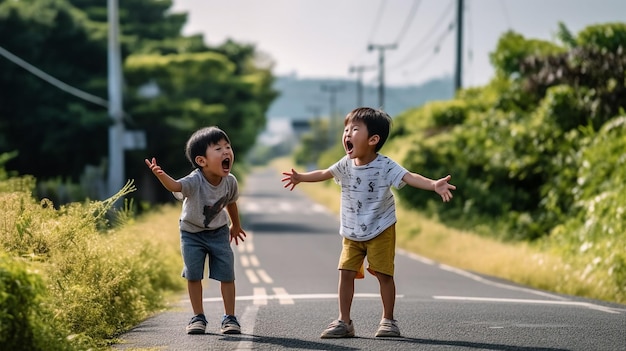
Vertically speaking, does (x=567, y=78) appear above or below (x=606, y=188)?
above

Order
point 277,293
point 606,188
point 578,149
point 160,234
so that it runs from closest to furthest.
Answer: point 277,293 < point 160,234 < point 606,188 < point 578,149

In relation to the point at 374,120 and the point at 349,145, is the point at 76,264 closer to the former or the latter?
the point at 349,145

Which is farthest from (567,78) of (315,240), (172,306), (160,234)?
(172,306)

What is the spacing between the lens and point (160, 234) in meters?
14.0

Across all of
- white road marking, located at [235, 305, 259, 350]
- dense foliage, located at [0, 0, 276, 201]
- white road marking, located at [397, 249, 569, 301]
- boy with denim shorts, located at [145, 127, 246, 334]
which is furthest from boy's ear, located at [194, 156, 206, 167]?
dense foliage, located at [0, 0, 276, 201]

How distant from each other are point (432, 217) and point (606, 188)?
12262 millimetres

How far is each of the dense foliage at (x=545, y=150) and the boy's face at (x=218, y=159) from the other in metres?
8.00

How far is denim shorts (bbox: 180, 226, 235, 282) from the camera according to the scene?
7.62 m

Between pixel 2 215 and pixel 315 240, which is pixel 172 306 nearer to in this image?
pixel 2 215

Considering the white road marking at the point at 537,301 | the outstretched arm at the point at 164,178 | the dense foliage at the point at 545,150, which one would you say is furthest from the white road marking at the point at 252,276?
the outstretched arm at the point at 164,178

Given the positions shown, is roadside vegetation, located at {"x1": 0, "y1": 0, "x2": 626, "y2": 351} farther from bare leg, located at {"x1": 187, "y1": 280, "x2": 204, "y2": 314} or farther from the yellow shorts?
the yellow shorts

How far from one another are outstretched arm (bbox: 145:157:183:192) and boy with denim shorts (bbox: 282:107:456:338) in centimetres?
109

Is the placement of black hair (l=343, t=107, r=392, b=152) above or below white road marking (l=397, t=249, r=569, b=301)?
above

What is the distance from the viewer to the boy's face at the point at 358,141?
24.0 feet
